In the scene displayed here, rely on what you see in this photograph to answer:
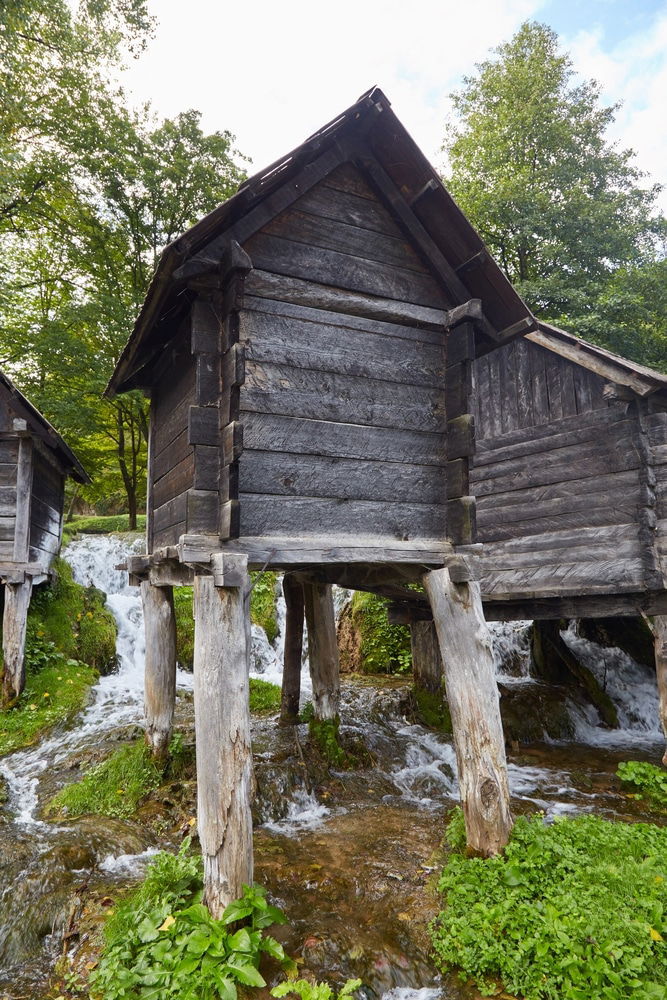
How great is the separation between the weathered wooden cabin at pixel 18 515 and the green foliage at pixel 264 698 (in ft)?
12.9

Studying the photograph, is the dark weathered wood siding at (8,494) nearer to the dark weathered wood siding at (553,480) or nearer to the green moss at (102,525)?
the dark weathered wood siding at (553,480)

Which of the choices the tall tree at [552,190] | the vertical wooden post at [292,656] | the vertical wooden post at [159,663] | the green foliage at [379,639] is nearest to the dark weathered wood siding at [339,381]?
the vertical wooden post at [159,663]

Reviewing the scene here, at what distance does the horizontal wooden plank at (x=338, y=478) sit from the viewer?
4730 millimetres

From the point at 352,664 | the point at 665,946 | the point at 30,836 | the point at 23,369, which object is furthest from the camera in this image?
the point at 23,369

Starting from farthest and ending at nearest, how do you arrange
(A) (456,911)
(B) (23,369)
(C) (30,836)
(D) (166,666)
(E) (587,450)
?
(B) (23,369)
(E) (587,450)
(D) (166,666)
(C) (30,836)
(A) (456,911)

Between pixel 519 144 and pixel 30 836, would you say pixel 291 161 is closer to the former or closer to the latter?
pixel 30 836

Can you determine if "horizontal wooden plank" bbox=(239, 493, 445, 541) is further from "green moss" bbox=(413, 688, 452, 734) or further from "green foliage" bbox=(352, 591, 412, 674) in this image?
"green foliage" bbox=(352, 591, 412, 674)

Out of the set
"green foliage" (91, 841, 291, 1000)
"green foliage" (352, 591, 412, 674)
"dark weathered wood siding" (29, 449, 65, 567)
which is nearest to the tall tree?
"green foliage" (352, 591, 412, 674)

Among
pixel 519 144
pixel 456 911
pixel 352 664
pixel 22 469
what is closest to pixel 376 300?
pixel 456 911

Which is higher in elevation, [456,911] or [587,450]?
[587,450]

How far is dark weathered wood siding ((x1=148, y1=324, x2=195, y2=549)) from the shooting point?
5469 millimetres

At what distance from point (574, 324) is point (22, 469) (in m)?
12.6

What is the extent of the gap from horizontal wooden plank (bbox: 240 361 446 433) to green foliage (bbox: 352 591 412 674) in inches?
292

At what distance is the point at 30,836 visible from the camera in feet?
18.9
